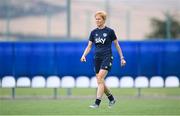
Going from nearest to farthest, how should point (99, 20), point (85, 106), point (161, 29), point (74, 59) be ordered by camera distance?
point (99, 20), point (85, 106), point (74, 59), point (161, 29)

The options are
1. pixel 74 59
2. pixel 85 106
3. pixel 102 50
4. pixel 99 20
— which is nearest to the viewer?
pixel 99 20

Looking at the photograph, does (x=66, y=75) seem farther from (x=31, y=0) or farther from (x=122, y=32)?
(x=31, y=0)

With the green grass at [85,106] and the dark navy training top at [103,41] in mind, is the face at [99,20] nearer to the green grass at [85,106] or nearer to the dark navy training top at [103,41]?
the dark navy training top at [103,41]

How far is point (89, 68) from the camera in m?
22.5

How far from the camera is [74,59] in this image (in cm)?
2269

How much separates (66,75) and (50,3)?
22756 millimetres

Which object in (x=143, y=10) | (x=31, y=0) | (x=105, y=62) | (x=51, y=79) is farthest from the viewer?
(x=31, y=0)

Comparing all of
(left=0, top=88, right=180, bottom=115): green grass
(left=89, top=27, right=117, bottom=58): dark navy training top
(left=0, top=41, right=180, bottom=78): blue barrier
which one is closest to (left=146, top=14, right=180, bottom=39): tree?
(left=0, top=41, right=180, bottom=78): blue barrier

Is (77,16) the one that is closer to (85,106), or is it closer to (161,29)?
(161,29)

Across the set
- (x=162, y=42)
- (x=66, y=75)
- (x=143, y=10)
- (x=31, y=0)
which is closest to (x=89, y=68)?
(x=66, y=75)

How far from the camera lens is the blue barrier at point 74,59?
2247 cm

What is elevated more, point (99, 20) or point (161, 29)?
point (99, 20)

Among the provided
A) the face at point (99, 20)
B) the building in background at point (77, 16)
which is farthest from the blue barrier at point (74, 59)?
the building in background at point (77, 16)

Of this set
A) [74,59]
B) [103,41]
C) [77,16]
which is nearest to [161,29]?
[77,16]
